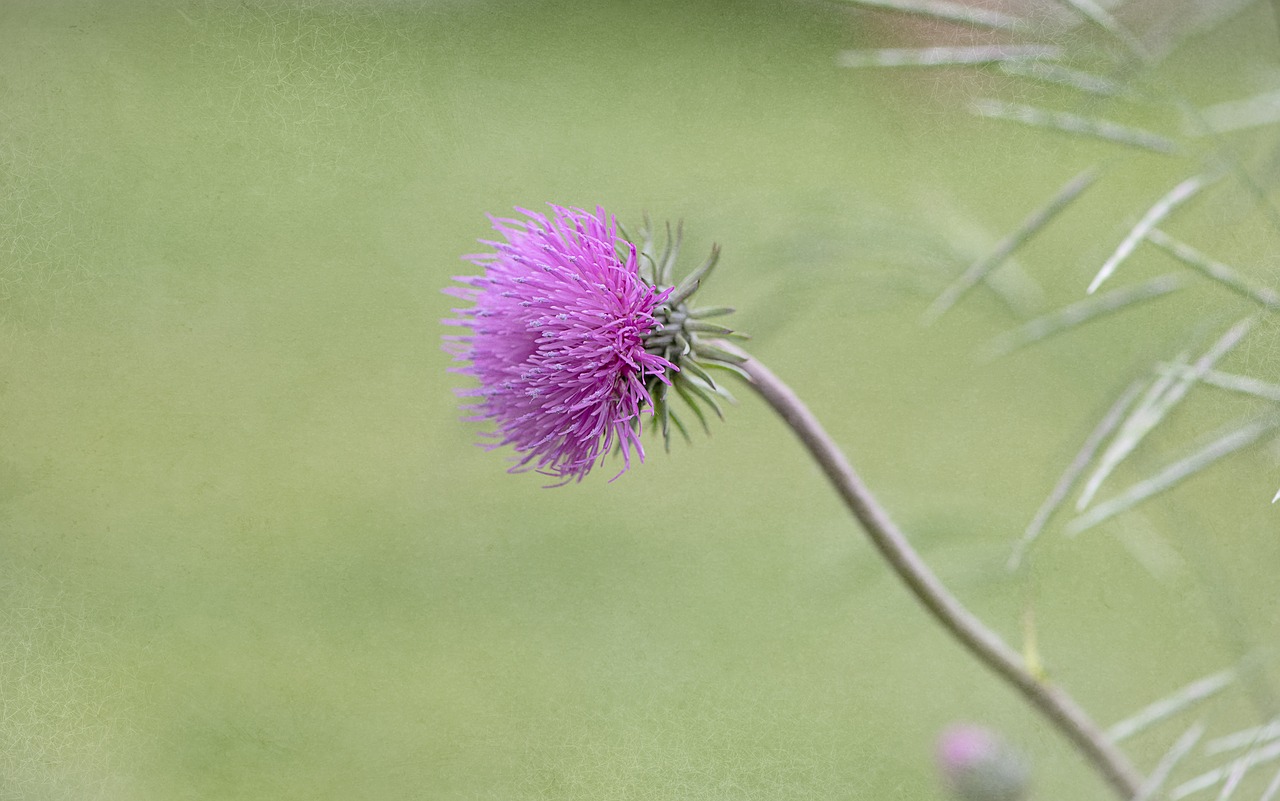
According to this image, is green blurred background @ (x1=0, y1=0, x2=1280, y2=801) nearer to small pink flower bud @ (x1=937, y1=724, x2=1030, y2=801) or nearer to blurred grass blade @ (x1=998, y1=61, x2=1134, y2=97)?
small pink flower bud @ (x1=937, y1=724, x2=1030, y2=801)

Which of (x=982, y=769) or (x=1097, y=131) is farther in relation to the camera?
(x=982, y=769)

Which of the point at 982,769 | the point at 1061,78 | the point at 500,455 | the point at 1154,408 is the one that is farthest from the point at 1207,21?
the point at 500,455

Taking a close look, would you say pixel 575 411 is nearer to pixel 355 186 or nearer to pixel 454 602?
pixel 454 602

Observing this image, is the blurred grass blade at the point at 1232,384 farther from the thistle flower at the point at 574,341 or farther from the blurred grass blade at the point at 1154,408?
the thistle flower at the point at 574,341

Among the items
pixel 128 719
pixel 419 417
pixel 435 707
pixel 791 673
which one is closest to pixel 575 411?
pixel 791 673

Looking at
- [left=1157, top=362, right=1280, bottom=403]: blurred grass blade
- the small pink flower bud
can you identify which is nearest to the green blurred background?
the small pink flower bud

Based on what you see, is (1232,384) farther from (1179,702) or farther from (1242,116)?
(1242,116)
